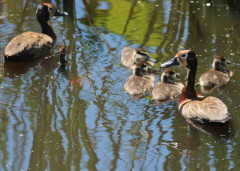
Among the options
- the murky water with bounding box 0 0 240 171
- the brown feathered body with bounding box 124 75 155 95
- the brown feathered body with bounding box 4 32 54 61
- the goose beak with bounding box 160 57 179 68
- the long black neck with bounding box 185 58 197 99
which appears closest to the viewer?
the murky water with bounding box 0 0 240 171

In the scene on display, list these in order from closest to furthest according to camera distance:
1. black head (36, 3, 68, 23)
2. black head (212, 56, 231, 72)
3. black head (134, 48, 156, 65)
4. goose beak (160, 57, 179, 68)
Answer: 1. goose beak (160, 57, 179, 68)
2. black head (212, 56, 231, 72)
3. black head (134, 48, 156, 65)
4. black head (36, 3, 68, 23)

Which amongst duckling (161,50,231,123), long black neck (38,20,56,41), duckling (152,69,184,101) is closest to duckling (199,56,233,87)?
duckling (152,69,184,101)

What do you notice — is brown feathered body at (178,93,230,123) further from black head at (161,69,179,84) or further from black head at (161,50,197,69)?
black head at (161,69,179,84)

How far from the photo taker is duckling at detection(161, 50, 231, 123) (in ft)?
22.0

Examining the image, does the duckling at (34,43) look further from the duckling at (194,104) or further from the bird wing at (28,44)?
the duckling at (194,104)

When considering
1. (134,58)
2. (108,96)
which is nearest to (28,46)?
(134,58)

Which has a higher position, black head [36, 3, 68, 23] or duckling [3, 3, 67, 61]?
black head [36, 3, 68, 23]

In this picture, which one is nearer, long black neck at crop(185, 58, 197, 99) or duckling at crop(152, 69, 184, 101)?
long black neck at crop(185, 58, 197, 99)

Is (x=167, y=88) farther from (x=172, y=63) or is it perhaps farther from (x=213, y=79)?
(x=213, y=79)

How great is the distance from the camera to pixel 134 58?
8.48 m

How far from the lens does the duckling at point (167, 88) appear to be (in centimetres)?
754

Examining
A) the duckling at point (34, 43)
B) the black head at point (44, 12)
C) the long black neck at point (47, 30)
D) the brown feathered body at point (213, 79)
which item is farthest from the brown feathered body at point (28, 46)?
the brown feathered body at point (213, 79)

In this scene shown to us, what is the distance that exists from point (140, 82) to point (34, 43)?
211 cm

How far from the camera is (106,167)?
5.84m
